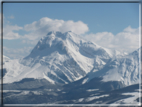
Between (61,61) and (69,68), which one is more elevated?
(61,61)

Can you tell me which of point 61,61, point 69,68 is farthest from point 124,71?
point 69,68

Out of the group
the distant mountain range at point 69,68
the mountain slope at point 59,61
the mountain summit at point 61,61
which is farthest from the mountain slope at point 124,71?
the mountain slope at point 59,61

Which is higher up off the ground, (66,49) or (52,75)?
(66,49)

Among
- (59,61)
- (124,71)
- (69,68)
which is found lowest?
(124,71)

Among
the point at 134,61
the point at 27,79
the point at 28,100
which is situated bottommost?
the point at 28,100

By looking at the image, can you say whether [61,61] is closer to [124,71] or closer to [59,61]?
[59,61]

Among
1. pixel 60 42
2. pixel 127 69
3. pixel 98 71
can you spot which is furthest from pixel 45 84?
pixel 60 42

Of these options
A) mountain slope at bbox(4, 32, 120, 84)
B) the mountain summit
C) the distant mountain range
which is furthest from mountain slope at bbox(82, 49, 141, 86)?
mountain slope at bbox(4, 32, 120, 84)

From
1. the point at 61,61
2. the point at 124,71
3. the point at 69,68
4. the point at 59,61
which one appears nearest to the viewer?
the point at 124,71

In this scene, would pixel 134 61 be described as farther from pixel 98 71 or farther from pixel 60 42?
pixel 60 42
